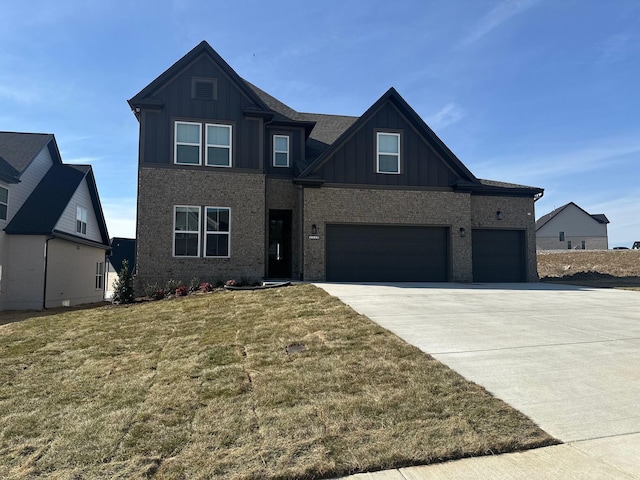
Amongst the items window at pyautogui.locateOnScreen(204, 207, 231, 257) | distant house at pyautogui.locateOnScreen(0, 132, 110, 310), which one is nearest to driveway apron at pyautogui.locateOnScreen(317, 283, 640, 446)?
Result: window at pyautogui.locateOnScreen(204, 207, 231, 257)

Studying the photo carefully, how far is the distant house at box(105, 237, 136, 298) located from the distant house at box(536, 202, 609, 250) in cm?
5299

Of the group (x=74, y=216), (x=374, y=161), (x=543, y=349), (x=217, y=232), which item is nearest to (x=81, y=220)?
(x=74, y=216)

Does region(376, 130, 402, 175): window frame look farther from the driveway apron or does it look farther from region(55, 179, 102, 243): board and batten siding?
region(55, 179, 102, 243): board and batten siding

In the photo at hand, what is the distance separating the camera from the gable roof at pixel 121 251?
35531 mm

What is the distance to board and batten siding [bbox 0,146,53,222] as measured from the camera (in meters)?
17.2

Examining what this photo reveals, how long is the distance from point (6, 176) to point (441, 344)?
57.3 feet

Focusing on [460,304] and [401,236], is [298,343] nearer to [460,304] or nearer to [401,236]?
[460,304]

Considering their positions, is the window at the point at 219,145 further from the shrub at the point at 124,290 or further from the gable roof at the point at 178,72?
the shrub at the point at 124,290

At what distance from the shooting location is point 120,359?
632 cm

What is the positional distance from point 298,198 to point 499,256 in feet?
29.2

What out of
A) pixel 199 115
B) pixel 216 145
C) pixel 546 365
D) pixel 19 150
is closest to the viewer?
pixel 546 365

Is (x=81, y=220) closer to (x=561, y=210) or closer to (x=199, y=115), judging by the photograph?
(x=199, y=115)

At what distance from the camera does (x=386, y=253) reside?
1636cm

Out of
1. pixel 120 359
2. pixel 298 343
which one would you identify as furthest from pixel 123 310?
pixel 298 343
